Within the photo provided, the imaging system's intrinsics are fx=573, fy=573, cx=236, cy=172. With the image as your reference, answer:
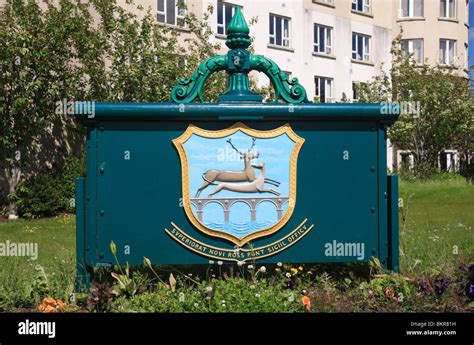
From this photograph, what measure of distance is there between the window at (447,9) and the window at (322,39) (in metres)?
9.24

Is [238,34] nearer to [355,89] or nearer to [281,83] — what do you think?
[281,83]

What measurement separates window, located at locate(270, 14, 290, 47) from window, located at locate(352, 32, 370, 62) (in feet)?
17.7

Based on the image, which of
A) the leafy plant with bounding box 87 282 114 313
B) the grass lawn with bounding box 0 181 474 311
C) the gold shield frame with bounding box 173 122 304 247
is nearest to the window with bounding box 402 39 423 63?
the grass lawn with bounding box 0 181 474 311

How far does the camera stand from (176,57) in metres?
19.2

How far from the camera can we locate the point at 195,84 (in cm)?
591

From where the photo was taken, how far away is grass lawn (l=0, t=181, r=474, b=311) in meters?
5.57

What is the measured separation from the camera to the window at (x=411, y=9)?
35500mm

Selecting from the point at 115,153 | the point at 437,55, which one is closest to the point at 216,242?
the point at 115,153

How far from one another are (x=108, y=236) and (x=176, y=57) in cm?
1432

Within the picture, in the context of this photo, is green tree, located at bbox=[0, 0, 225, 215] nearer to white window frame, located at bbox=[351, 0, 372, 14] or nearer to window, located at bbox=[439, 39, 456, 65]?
white window frame, located at bbox=[351, 0, 372, 14]

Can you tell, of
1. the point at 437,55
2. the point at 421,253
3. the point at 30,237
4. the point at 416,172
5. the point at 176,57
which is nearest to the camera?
the point at 421,253

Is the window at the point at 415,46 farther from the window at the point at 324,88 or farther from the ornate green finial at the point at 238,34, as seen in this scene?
the ornate green finial at the point at 238,34

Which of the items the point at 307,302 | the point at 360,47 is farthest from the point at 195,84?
the point at 360,47

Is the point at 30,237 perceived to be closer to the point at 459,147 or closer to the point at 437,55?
the point at 459,147
